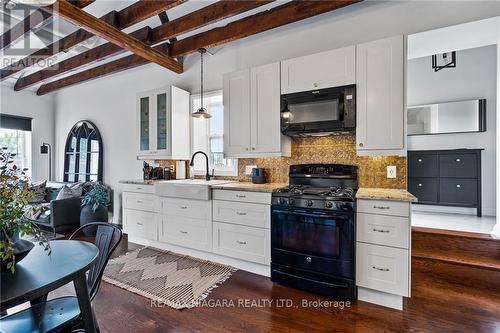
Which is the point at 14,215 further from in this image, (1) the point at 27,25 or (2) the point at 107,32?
(1) the point at 27,25

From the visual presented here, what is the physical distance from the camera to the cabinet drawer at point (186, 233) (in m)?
3.08

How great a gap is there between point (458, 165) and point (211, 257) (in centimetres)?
443

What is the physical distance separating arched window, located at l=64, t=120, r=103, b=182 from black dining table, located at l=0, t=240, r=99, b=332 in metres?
4.12

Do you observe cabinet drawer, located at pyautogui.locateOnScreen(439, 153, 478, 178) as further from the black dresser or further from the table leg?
the table leg

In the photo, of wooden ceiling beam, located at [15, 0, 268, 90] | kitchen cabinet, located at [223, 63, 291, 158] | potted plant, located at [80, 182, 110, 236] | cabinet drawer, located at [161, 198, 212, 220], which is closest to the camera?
wooden ceiling beam, located at [15, 0, 268, 90]

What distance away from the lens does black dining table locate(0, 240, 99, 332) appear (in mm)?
1010

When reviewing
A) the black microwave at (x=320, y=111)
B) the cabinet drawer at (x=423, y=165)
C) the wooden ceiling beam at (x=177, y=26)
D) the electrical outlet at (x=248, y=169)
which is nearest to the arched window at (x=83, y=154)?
the wooden ceiling beam at (x=177, y=26)

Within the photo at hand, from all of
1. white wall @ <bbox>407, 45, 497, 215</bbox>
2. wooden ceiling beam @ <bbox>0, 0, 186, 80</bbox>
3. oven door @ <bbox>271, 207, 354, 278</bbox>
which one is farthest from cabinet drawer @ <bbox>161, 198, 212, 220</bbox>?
white wall @ <bbox>407, 45, 497, 215</bbox>

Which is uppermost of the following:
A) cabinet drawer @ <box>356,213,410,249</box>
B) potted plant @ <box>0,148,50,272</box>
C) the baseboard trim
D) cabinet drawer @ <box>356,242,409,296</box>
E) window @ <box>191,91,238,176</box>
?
window @ <box>191,91,238,176</box>

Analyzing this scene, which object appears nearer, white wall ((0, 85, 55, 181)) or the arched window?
the arched window

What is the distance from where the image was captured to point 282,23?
2.83 metres

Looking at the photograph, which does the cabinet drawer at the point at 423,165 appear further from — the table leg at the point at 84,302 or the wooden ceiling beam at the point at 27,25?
the wooden ceiling beam at the point at 27,25

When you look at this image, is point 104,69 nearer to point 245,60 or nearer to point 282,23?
point 245,60

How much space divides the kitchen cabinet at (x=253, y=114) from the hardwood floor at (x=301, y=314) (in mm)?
1550
